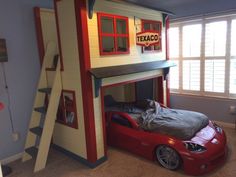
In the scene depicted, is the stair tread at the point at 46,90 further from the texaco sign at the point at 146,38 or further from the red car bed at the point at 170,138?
the texaco sign at the point at 146,38

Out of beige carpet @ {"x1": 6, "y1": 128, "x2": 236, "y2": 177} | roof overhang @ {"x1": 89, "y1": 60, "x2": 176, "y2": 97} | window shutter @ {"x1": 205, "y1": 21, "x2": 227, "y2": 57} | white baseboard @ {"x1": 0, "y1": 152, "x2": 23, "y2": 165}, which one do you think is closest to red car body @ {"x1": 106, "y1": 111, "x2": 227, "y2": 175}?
beige carpet @ {"x1": 6, "y1": 128, "x2": 236, "y2": 177}

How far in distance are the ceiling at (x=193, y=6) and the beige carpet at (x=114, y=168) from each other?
2.65 metres

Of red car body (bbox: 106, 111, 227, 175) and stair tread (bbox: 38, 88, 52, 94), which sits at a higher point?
→ stair tread (bbox: 38, 88, 52, 94)

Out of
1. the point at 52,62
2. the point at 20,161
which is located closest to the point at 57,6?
the point at 52,62

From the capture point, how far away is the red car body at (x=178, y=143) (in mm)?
2713

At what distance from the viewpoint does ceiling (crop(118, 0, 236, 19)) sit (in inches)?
156

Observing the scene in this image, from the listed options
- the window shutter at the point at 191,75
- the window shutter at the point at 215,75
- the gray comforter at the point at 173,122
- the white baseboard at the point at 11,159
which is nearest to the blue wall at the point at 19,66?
the white baseboard at the point at 11,159

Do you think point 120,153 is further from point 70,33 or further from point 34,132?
point 70,33

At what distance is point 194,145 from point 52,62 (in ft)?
8.83

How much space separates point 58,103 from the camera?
10.8ft

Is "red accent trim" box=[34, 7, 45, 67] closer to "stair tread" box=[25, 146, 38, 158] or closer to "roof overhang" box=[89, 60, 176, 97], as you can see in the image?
"roof overhang" box=[89, 60, 176, 97]

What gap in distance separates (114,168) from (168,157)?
2.72 ft

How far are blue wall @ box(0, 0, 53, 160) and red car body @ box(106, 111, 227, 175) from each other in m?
1.49

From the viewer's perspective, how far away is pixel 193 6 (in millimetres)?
4340
